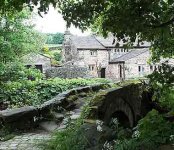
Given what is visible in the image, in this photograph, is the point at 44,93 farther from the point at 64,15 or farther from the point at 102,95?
the point at 64,15

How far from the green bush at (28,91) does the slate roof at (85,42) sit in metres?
26.3

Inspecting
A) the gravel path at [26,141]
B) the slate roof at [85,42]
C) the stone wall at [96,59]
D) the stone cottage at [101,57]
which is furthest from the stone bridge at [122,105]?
the slate roof at [85,42]

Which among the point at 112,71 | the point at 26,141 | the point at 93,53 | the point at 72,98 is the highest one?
the point at 93,53

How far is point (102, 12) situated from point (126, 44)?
80 centimetres

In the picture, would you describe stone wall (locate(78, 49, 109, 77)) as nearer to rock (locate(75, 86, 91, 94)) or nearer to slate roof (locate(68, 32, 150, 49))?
slate roof (locate(68, 32, 150, 49))

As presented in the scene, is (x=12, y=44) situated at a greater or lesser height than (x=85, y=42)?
lesser

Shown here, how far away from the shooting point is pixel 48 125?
9.65 m

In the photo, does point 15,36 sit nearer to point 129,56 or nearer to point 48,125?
point 48,125

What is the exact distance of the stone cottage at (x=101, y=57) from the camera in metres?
44.9

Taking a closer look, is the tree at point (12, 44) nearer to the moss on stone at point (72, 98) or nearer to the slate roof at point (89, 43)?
the moss on stone at point (72, 98)

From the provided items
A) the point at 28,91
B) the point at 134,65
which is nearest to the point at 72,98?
the point at 28,91

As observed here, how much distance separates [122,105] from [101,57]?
3511 cm

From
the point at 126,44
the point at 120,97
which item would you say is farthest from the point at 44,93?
the point at 126,44

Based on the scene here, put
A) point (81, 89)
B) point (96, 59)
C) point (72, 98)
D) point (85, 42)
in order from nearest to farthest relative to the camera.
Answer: point (72, 98), point (81, 89), point (96, 59), point (85, 42)
